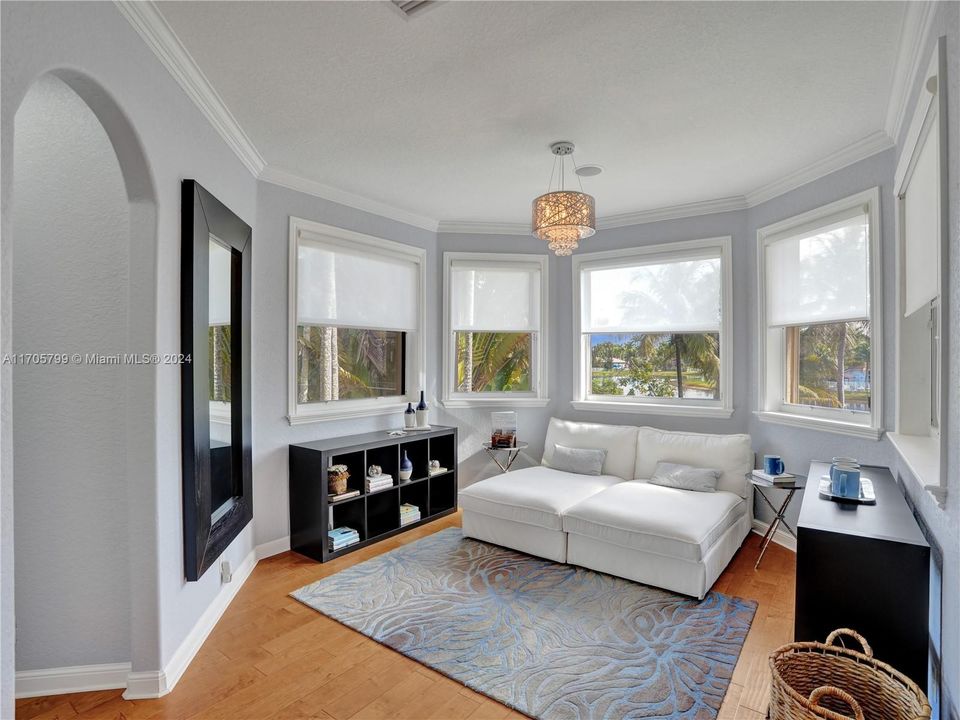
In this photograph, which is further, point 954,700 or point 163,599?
point 163,599

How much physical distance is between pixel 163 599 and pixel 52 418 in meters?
0.87

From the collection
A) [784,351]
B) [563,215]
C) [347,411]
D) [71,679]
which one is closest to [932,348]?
[784,351]

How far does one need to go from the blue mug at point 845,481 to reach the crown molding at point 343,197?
356 centimetres

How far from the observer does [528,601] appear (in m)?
2.91

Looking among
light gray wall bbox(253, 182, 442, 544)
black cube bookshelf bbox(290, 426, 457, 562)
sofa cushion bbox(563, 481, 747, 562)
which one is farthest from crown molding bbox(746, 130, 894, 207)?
light gray wall bbox(253, 182, 442, 544)

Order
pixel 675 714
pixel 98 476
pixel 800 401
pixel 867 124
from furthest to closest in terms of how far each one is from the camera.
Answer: pixel 800 401 → pixel 867 124 → pixel 98 476 → pixel 675 714

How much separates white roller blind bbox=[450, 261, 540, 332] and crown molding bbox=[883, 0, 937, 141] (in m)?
2.82

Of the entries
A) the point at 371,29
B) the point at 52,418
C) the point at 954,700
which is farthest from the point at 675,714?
the point at 371,29

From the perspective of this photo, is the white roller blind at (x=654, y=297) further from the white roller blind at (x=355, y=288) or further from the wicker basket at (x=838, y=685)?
the wicker basket at (x=838, y=685)

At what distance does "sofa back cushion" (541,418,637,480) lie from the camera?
418 cm

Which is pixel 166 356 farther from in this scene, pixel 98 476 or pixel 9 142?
pixel 9 142

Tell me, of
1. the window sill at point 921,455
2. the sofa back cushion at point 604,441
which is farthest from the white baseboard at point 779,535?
the window sill at point 921,455

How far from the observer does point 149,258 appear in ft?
6.86

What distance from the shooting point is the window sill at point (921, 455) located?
5.65 feet
